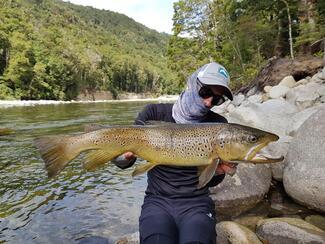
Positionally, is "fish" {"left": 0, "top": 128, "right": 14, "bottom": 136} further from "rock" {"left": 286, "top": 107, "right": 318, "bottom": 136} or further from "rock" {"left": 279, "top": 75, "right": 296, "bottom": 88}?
"rock" {"left": 286, "top": 107, "right": 318, "bottom": 136}

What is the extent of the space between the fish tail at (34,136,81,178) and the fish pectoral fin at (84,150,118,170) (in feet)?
0.45

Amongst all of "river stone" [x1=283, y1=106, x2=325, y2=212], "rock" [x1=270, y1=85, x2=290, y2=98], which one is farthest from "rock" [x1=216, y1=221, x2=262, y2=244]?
"rock" [x1=270, y1=85, x2=290, y2=98]

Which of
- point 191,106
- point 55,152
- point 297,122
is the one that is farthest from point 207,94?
point 297,122

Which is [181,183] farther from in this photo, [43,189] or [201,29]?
[201,29]

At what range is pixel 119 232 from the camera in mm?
5469

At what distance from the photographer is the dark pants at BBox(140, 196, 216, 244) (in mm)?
2914

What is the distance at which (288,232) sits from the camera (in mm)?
4434

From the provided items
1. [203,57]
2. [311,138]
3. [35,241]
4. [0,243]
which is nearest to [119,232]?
[35,241]

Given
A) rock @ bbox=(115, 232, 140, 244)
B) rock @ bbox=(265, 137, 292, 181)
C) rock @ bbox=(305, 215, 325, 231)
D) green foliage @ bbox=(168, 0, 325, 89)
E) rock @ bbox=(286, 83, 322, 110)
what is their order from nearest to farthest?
rock @ bbox=(115, 232, 140, 244)
rock @ bbox=(305, 215, 325, 231)
rock @ bbox=(265, 137, 292, 181)
rock @ bbox=(286, 83, 322, 110)
green foliage @ bbox=(168, 0, 325, 89)

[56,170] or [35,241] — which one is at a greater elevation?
[56,170]

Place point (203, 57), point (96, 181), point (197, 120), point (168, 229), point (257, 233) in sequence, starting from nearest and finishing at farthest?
point (168, 229) → point (197, 120) → point (257, 233) → point (96, 181) → point (203, 57)

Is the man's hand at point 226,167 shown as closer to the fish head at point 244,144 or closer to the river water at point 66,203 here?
the fish head at point 244,144

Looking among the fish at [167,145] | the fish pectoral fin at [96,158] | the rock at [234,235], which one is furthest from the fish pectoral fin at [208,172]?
the rock at [234,235]

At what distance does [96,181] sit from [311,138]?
15.4ft
